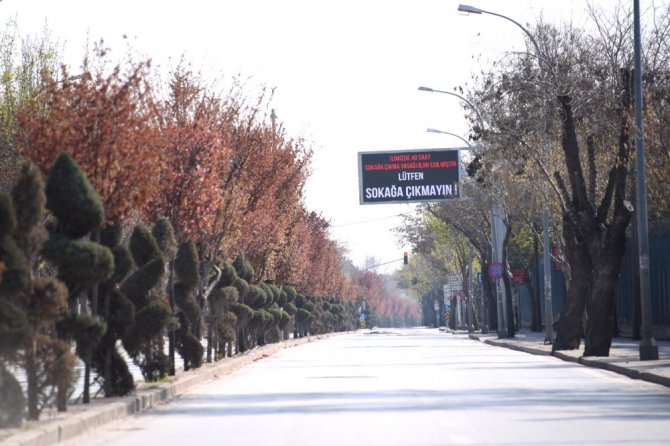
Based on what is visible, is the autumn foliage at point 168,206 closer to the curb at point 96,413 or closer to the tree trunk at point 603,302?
the curb at point 96,413

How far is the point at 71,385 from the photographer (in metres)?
17.1

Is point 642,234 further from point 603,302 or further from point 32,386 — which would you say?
point 32,386

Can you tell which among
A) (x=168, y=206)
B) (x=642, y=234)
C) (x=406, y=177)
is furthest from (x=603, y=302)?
(x=406, y=177)

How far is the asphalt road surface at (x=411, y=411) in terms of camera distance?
15195mm

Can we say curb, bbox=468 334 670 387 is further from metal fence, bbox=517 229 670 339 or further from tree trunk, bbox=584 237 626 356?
metal fence, bbox=517 229 670 339

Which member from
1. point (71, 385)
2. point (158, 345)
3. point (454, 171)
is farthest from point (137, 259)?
point (454, 171)

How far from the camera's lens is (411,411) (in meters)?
18.8

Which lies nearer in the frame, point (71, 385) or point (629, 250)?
point (71, 385)

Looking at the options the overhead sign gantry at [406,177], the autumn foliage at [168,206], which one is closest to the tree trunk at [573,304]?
the autumn foliage at [168,206]

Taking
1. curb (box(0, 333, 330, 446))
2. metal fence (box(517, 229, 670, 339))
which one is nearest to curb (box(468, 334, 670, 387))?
curb (box(0, 333, 330, 446))

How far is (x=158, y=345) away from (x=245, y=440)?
32.6 feet

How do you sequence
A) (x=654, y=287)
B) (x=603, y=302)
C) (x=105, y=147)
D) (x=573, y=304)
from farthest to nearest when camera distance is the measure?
(x=654, y=287)
(x=573, y=304)
(x=603, y=302)
(x=105, y=147)

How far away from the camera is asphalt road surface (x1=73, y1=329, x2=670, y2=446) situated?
598 inches

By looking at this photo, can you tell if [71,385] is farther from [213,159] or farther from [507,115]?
[507,115]
